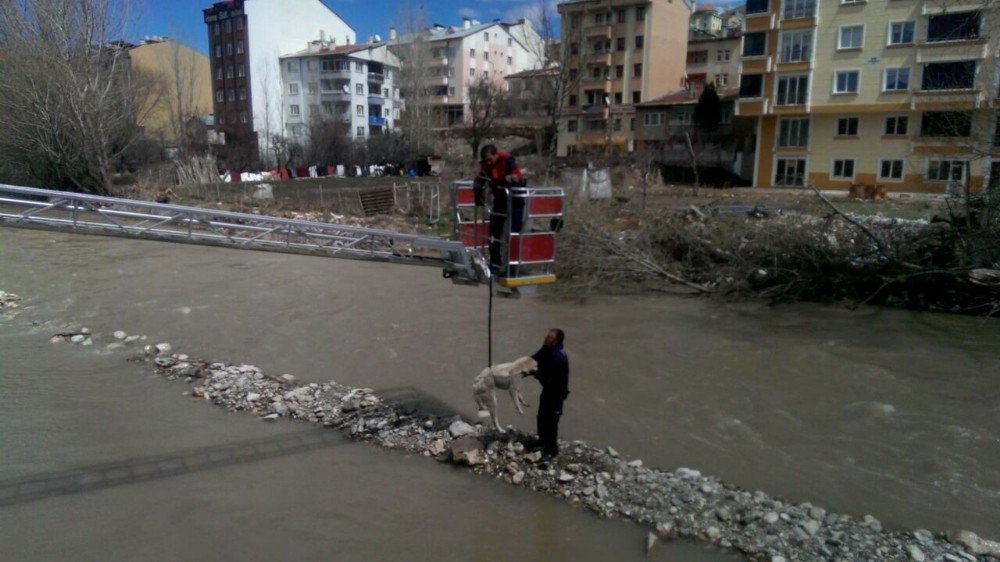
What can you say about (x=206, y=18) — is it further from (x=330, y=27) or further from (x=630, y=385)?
Result: (x=630, y=385)

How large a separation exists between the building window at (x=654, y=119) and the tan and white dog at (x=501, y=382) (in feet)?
155

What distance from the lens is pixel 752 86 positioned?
4291 centimetres

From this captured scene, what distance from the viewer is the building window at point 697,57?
197 feet

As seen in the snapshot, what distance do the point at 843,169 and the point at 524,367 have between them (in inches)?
1575

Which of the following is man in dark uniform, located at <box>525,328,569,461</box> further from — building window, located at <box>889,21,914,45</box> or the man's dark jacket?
building window, located at <box>889,21,914,45</box>

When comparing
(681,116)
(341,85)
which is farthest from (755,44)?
(341,85)

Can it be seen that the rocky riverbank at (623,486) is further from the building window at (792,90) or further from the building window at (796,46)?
the building window at (796,46)

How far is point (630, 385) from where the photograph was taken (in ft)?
35.8

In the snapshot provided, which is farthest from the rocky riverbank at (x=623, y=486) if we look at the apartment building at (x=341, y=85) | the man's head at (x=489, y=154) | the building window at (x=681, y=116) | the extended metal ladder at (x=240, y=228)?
the apartment building at (x=341, y=85)

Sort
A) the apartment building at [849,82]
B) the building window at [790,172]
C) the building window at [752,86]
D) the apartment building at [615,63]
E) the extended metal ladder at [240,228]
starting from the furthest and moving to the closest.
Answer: the apartment building at [615,63], the building window at [752,86], the building window at [790,172], the apartment building at [849,82], the extended metal ladder at [240,228]

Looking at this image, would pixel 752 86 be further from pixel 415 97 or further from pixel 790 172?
pixel 415 97

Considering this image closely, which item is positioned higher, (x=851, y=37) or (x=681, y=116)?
(x=851, y=37)

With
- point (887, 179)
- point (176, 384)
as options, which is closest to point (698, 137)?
point (887, 179)

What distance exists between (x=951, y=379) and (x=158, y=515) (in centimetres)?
1230
